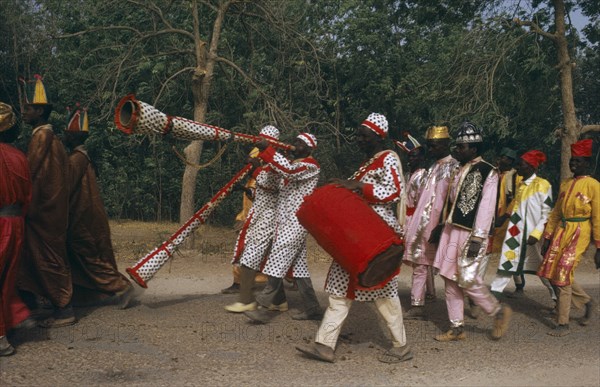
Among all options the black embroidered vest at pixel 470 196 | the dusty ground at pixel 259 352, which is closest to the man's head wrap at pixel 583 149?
the black embroidered vest at pixel 470 196

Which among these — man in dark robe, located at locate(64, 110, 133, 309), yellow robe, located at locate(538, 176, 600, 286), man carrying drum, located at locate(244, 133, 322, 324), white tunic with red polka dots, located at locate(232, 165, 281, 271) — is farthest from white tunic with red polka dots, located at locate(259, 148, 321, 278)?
yellow robe, located at locate(538, 176, 600, 286)

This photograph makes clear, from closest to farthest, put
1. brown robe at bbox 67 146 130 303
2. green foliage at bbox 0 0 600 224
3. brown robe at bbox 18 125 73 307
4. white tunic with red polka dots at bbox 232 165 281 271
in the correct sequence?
brown robe at bbox 18 125 73 307 → brown robe at bbox 67 146 130 303 → white tunic with red polka dots at bbox 232 165 281 271 → green foliage at bbox 0 0 600 224

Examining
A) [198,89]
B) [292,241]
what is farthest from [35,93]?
[198,89]

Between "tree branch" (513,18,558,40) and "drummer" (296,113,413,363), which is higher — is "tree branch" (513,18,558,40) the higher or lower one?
the higher one

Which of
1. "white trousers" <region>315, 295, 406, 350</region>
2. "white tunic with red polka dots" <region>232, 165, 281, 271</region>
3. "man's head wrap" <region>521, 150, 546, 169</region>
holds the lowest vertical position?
"white trousers" <region>315, 295, 406, 350</region>

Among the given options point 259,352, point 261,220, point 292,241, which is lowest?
point 259,352

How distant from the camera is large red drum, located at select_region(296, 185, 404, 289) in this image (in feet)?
15.0

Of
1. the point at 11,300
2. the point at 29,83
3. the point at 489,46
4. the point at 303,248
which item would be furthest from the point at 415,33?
the point at 11,300

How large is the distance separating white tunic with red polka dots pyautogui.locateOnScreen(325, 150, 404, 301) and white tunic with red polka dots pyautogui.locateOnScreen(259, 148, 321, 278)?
3.76ft

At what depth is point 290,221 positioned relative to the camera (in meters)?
6.30

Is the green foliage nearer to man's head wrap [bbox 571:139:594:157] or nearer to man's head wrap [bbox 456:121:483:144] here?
man's head wrap [bbox 571:139:594:157]

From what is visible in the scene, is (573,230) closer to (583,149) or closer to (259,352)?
(583,149)

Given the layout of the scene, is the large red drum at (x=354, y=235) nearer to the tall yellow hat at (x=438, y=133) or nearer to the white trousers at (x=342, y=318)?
the white trousers at (x=342, y=318)

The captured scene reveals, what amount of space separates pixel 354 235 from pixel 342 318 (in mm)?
773
